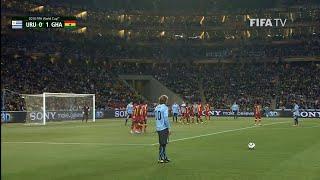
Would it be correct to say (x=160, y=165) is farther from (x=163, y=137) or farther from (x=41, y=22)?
(x=41, y=22)

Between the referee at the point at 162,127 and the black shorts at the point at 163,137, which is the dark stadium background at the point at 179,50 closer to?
the referee at the point at 162,127

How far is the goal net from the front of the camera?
49719mm

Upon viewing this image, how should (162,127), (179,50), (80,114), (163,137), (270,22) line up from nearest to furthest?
(163,137) < (162,127) < (80,114) < (270,22) < (179,50)

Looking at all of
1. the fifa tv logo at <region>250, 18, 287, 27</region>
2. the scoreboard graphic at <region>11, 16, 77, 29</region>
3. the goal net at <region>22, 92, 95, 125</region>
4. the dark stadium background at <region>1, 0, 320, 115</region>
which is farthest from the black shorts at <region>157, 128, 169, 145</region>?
the fifa tv logo at <region>250, 18, 287, 27</region>

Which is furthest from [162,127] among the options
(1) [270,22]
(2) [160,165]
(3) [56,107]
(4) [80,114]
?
(1) [270,22]

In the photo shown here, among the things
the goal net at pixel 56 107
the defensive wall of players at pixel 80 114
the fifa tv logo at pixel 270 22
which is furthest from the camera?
the fifa tv logo at pixel 270 22

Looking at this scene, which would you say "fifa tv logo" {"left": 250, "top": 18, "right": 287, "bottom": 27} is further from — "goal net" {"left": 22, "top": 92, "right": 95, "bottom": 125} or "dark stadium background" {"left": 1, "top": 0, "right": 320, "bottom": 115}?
"goal net" {"left": 22, "top": 92, "right": 95, "bottom": 125}

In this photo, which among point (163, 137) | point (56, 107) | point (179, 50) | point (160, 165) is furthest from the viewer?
point (179, 50)

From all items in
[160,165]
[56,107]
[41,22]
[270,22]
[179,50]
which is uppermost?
[270,22]

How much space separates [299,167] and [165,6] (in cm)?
8295

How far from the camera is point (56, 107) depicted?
172 ft

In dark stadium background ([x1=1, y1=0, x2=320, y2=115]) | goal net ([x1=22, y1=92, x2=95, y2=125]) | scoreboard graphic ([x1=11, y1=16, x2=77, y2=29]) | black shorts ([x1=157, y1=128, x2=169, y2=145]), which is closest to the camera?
black shorts ([x1=157, y1=128, x2=169, y2=145])

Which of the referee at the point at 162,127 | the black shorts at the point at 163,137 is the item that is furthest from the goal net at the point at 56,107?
the black shorts at the point at 163,137

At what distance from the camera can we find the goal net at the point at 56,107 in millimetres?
49719
